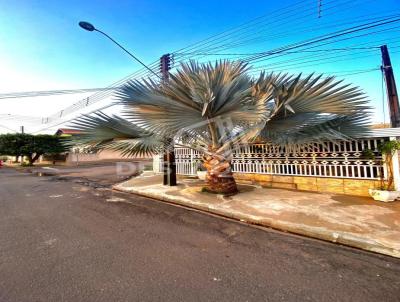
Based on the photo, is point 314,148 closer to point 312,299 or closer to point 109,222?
point 312,299

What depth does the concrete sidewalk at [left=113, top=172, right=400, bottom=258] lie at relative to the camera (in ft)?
11.3

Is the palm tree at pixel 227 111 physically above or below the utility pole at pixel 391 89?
below

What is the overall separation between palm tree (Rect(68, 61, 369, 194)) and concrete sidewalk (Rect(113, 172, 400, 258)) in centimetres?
155

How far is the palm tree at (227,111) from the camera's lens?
4.96 m

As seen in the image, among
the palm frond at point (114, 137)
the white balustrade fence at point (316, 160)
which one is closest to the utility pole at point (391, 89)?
the white balustrade fence at point (316, 160)

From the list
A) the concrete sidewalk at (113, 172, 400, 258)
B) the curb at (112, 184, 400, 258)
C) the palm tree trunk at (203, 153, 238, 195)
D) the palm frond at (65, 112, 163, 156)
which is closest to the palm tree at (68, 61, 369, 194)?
the palm frond at (65, 112, 163, 156)

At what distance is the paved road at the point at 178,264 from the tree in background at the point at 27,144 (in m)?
22.2

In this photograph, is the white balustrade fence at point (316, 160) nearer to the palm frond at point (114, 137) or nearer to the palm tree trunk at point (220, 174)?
the palm tree trunk at point (220, 174)

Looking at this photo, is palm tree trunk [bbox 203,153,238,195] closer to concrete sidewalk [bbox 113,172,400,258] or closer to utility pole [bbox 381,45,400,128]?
concrete sidewalk [bbox 113,172,400,258]

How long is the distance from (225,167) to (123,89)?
3389 mm

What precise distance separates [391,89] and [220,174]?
1231 centimetres

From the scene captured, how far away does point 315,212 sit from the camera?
182 inches

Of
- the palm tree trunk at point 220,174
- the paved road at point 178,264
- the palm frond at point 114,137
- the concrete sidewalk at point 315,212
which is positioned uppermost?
the palm frond at point 114,137

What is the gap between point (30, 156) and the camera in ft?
78.4
